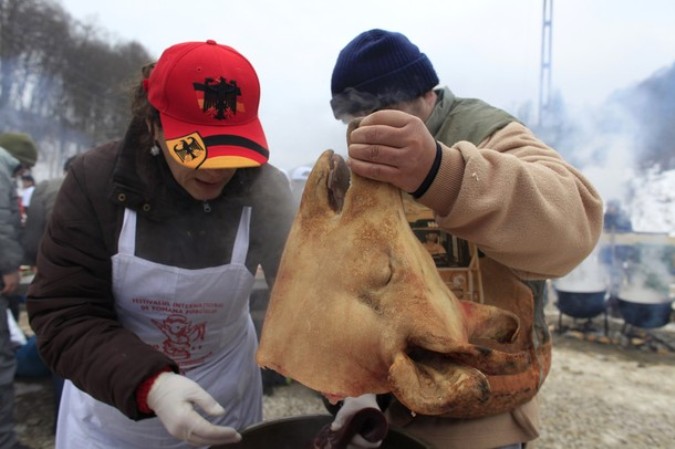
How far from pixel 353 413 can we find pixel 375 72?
0.93 meters

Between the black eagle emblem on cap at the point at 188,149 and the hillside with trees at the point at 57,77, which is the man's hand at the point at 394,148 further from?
the hillside with trees at the point at 57,77

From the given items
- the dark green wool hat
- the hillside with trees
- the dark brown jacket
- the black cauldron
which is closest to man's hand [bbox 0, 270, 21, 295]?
the dark green wool hat

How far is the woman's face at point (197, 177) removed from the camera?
5.43 ft

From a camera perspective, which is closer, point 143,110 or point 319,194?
point 319,194

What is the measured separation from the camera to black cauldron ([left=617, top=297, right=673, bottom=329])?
6180 mm

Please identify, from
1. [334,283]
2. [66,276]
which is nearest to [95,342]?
[66,276]

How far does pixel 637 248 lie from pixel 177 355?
764 cm

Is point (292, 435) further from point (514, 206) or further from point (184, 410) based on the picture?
point (514, 206)

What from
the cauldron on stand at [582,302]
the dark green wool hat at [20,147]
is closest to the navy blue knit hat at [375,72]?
the dark green wool hat at [20,147]

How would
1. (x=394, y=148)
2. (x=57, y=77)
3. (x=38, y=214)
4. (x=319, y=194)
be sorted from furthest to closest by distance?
(x=57, y=77) < (x=38, y=214) < (x=319, y=194) < (x=394, y=148)

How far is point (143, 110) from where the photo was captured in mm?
1694

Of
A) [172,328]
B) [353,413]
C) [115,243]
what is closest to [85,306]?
[115,243]

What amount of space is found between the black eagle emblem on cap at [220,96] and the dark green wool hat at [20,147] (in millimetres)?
4537

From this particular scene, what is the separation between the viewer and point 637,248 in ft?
24.6
